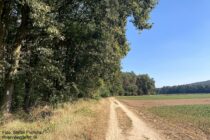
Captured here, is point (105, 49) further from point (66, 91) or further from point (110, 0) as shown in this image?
point (110, 0)

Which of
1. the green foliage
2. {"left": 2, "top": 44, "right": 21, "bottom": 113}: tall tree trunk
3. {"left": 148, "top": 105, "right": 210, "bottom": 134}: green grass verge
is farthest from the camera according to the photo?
{"left": 148, "top": 105, "right": 210, "bottom": 134}: green grass verge

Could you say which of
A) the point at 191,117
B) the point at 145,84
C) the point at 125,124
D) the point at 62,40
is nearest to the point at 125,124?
the point at 125,124

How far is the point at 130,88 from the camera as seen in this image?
162 m

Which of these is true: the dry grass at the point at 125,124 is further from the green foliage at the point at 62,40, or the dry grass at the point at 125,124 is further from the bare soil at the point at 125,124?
the green foliage at the point at 62,40

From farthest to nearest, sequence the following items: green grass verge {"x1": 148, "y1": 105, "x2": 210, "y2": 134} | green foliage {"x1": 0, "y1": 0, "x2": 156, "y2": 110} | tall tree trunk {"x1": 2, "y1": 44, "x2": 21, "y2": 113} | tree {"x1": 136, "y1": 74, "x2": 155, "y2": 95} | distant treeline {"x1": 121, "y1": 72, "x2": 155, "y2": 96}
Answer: tree {"x1": 136, "y1": 74, "x2": 155, "y2": 95}, distant treeline {"x1": 121, "y1": 72, "x2": 155, "y2": 96}, green grass verge {"x1": 148, "y1": 105, "x2": 210, "y2": 134}, tall tree trunk {"x1": 2, "y1": 44, "x2": 21, "y2": 113}, green foliage {"x1": 0, "y1": 0, "x2": 156, "y2": 110}

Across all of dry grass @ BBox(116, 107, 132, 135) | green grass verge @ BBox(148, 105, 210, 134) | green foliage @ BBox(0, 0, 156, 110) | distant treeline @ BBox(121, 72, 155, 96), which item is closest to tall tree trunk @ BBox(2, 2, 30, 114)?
green foliage @ BBox(0, 0, 156, 110)

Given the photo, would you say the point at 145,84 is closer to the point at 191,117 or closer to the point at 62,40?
the point at 191,117

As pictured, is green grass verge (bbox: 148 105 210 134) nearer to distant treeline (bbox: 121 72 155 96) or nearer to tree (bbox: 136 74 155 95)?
distant treeline (bbox: 121 72 155 96)

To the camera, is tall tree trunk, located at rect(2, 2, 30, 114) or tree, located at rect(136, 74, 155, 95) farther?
tree, located at rect(136, 74, 155, 95)

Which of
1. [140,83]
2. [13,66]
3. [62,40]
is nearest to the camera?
[13,66]

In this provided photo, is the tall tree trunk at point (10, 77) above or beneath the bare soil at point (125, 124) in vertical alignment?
above

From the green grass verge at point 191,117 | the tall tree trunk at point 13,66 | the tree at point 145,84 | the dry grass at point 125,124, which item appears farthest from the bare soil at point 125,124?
the tree at point 145,84

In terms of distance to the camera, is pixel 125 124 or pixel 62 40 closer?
pixel 125 124

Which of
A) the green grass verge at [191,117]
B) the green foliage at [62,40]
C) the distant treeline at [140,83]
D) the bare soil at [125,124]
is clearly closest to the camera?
the green foliage at [62,40]
